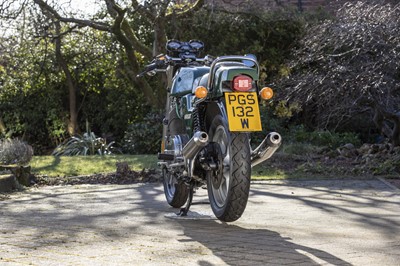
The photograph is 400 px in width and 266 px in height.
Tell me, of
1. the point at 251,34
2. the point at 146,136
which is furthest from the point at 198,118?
the point at 251,34

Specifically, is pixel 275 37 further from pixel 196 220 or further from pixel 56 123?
pixel 196 220

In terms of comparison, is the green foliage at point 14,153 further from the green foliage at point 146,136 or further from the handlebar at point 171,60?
the handlebar at point 171,60

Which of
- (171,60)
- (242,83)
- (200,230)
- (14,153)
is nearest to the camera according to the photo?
(242,83)

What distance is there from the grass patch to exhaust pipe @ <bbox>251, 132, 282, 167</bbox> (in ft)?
18.7

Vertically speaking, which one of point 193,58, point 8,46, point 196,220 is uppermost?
point 8,46

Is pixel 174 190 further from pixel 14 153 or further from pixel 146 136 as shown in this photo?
pixel 146 136

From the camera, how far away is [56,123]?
20812 mm

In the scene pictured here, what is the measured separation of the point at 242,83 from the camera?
6.14 metres

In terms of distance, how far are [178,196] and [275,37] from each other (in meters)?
11.7

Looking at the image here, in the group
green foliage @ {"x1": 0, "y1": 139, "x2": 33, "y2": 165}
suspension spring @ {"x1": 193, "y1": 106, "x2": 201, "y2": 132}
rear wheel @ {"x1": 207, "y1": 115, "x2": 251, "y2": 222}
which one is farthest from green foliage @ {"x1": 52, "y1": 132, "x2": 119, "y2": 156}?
rear wheel @ {"x1": 207, "y1": 115, "x2": 251, "y2": 222}

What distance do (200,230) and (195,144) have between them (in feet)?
2.29

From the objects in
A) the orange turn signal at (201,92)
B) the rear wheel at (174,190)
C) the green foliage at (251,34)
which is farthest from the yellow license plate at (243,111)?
the green foliage at (251,34)

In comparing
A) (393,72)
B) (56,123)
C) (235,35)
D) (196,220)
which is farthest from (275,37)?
(196,220)

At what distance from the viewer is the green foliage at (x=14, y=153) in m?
11.8
